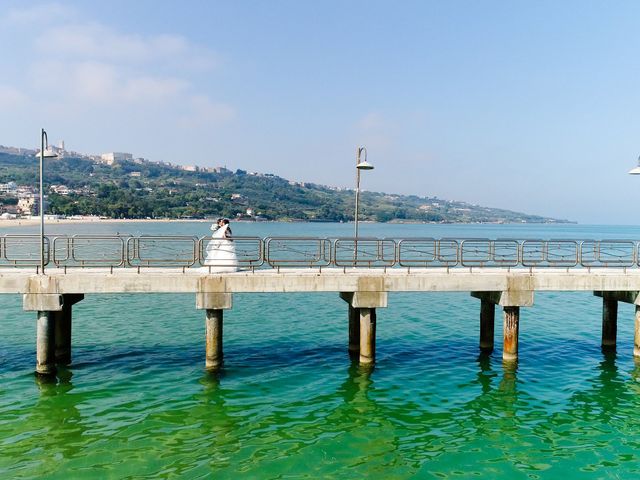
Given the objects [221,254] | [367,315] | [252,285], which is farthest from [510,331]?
[221,254]

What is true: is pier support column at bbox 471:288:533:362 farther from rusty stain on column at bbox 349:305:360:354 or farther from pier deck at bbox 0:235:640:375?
rusty stain on column at bbox 349:305:360:354

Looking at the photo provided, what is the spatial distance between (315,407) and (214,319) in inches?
178

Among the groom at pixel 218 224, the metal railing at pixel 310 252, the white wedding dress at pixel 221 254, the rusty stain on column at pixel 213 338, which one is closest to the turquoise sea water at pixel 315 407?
the rusty stain on column at pixel 213 338

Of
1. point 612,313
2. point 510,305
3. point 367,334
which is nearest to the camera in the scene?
point 367,334

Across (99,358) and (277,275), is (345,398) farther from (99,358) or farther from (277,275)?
(99,358)

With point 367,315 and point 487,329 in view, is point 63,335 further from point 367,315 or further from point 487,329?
point 487,329

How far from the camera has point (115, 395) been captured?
15758 mm

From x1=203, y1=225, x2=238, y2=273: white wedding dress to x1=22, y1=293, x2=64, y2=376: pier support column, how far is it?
4925 mm

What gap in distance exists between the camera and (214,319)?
55.6 ft

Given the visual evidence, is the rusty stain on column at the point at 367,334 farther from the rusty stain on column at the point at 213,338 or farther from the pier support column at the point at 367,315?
the rusty stain on column at the point at 213,338

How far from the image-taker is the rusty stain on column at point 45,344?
53.5 ft

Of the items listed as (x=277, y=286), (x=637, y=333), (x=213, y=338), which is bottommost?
(x=637, y=333)

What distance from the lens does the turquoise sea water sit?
11.9 meters

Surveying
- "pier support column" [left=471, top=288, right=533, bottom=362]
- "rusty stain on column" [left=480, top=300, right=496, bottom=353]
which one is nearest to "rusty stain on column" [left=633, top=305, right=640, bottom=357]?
"pier support column" [left=471, top=288, right=533, bottom=362]
